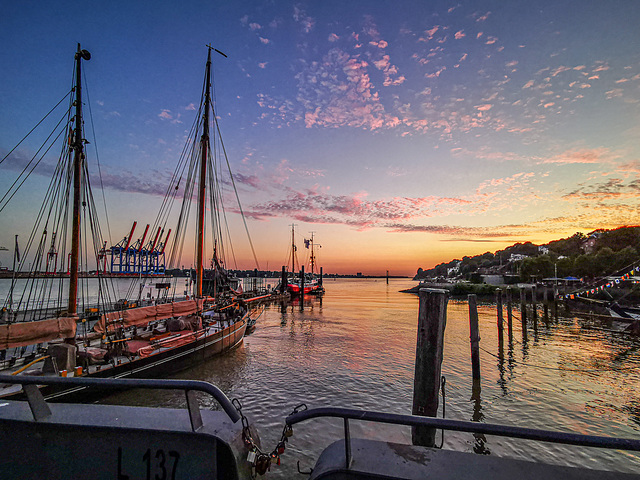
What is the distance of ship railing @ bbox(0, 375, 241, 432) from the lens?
2559mm

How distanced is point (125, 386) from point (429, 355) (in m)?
5.09

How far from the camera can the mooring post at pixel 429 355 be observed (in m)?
5.59

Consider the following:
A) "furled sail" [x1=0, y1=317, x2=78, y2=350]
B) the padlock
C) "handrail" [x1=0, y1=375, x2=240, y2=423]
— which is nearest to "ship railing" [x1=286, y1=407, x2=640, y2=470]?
"handrail" [x1=0, y1=375, x2=240, y2=423]

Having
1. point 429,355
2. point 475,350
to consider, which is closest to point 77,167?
point 429,355

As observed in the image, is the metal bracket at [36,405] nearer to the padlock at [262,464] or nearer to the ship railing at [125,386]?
the ship railing at [125,386]

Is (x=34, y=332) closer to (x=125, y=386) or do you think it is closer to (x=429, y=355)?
(x=125, y=386)

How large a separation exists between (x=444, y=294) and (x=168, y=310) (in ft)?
45.5

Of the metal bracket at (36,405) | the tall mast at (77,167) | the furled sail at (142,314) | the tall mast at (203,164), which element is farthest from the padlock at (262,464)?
the tall mast at (203,164)

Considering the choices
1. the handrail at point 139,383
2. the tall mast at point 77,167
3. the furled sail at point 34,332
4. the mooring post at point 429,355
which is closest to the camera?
the handrail at point 139,383

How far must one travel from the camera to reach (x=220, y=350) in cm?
1573

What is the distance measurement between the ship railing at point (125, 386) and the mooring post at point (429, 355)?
4.04 metres

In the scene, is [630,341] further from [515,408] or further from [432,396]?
[432,396]

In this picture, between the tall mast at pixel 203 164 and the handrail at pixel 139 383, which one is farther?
the tall mast at pixel 203 164

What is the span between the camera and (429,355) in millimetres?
5719
